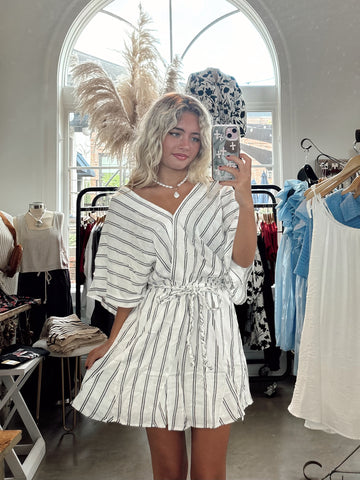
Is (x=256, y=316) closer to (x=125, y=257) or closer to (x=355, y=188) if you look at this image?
(x=355, y=188)

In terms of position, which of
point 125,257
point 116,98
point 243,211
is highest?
point 116,98

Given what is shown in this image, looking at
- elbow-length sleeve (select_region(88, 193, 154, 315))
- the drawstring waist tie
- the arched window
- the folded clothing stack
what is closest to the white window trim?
the arched window

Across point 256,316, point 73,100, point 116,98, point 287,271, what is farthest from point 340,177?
point 73,100

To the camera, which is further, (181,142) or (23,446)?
(23,446)

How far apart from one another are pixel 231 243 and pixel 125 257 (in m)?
0.29

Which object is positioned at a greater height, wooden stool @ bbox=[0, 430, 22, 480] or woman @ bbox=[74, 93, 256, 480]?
woman @ bbox=[74, 93, 256, 480]

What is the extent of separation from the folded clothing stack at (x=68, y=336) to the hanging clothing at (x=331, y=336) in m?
1.27

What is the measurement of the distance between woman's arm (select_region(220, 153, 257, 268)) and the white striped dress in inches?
1.1

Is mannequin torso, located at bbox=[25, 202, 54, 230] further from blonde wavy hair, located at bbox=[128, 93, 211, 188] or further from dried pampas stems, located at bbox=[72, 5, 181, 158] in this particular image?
blonde wavy hair, located at bbox=[128, 93, 211, 188]

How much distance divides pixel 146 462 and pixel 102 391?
1119 mm

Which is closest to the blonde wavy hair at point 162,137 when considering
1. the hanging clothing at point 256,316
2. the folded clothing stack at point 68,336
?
the folded clothing stack at point 68,336

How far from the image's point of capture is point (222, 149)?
1.15 metres

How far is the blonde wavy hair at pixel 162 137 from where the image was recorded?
1200 millimetres

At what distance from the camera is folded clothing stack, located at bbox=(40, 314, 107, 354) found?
7.87 feet
